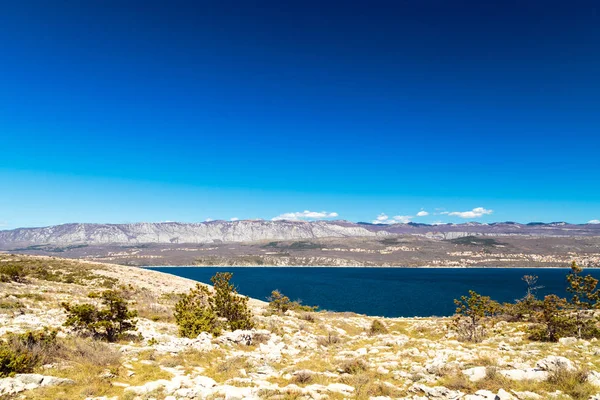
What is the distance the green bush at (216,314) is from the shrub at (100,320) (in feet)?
11.1

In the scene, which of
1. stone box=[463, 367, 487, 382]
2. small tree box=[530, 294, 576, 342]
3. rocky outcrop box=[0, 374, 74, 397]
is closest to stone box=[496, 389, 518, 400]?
stone box=[463, 367, 487, 382]

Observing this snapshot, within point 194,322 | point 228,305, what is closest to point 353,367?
point 194,322

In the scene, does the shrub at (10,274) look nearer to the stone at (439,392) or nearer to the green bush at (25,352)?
the green bush at (25,352)

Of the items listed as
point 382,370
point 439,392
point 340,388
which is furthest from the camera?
point 382,370

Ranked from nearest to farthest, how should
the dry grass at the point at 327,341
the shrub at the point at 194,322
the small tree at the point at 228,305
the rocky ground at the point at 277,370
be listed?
1. the rocky ground at the point at 277,370
2. the shrub at the point at 194,322
3. the dry grass at the point at 327,341
4. the small tree at the point at 228,305

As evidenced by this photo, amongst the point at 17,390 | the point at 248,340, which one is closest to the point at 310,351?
the point at 248,340

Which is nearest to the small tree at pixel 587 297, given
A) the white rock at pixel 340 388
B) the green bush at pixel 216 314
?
the white rock at pixel 340 388

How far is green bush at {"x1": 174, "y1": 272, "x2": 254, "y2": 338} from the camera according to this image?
20938mm

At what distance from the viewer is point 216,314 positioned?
2606 cm

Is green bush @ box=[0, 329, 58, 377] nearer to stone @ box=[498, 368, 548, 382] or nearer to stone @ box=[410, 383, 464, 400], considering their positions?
stone @ box=[410, 383, 464, 400]

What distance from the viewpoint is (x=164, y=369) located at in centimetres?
1352

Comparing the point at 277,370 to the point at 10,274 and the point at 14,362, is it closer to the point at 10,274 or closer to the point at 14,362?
the point at 14,362

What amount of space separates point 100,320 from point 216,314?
9.34 meters

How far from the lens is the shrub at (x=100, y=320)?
57.7 ft
